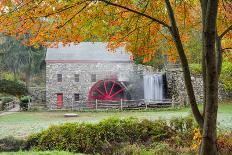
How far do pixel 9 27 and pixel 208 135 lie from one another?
3.51 meters

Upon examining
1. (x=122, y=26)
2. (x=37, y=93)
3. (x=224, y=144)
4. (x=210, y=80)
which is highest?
(x=122, y=26)

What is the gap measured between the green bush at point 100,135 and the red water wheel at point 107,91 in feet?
73.4

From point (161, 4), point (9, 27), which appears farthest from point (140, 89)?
point (9, 27)

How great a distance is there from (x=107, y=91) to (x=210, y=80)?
28.5m

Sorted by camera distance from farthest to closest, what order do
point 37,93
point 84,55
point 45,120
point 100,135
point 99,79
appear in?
point 37,93 → point 84,55 → point 99,79 → point 45,120 → point 100,135

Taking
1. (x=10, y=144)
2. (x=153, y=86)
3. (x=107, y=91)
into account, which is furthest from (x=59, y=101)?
(x=10, y=144)

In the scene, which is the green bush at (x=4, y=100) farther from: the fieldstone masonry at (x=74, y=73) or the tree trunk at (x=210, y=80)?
the tree trunk at (x=210, y=80)

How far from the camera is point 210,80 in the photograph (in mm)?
4723

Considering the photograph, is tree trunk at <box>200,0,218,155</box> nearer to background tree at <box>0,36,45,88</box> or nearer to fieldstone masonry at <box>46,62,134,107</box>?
fieldstone masonry at <box>46,62,134,107</box>

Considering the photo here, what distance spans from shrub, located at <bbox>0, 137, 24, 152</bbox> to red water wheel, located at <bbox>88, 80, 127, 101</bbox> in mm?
22670

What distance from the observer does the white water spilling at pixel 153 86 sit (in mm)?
32625

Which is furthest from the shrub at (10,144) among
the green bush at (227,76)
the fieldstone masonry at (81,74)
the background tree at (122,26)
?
the fieldstone masonry at (81,74)

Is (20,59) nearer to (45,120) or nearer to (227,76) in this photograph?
(45,120)

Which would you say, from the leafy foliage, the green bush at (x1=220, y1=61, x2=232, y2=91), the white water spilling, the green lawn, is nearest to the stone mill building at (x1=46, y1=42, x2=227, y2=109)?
the white water spilling
